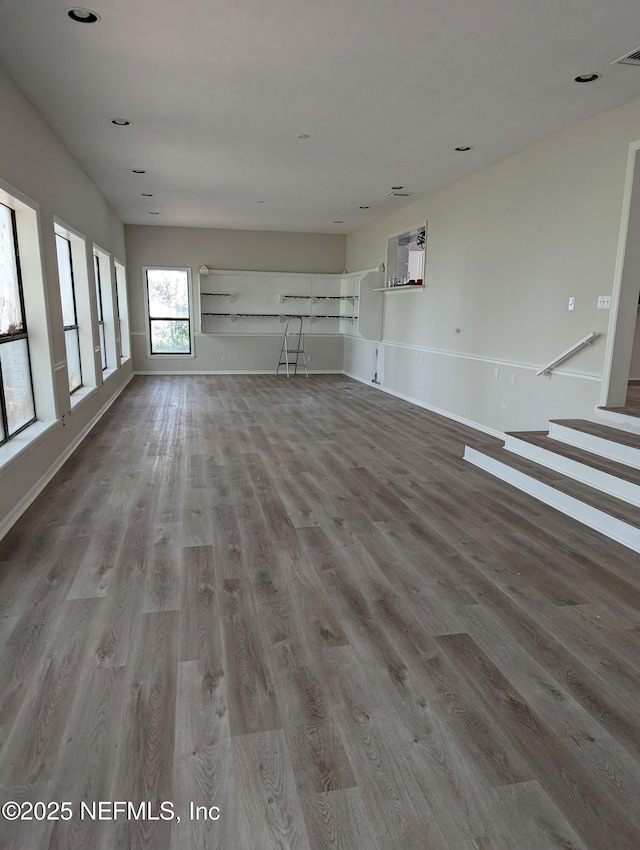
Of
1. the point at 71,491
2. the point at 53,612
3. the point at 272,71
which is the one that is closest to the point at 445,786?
the point at 53,612

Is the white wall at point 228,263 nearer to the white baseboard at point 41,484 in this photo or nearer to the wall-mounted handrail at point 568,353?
the white baseboard at point 41,484

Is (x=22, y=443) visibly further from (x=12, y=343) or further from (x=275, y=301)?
(x=275, y=301)

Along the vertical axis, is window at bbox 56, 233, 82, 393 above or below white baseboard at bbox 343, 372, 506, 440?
above

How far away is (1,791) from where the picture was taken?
1.48 m

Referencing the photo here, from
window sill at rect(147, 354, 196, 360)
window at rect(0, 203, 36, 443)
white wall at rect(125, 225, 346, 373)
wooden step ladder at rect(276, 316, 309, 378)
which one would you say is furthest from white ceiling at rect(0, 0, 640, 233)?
wooden step ladder at rect(276, 316, 309, 378)

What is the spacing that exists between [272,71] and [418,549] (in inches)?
125

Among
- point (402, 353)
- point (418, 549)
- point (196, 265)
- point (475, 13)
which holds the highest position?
point (475, 13)

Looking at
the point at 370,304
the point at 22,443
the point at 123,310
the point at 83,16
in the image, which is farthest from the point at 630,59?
the point at 123,310

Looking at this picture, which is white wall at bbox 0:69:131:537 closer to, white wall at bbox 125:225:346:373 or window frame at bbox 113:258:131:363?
window frame at bbox 113:258:131:363

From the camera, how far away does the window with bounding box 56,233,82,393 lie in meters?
5.52

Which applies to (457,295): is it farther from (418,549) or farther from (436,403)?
(418,549)

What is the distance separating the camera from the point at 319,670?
202 cm

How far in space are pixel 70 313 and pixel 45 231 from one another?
1.64m

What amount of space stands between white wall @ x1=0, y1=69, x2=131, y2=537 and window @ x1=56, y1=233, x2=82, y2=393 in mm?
232
